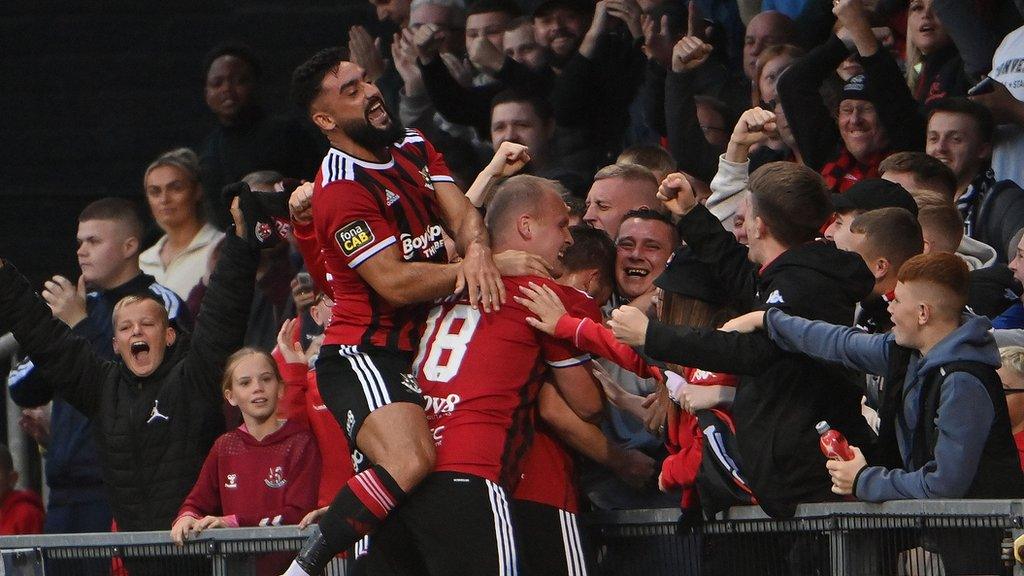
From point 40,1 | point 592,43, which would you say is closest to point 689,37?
point 592,43

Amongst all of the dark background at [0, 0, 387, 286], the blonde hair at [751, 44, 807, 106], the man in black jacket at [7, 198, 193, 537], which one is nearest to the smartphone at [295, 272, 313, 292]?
the man in black jacket at [7, 198, 193, 537]

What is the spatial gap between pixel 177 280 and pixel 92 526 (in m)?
1.72

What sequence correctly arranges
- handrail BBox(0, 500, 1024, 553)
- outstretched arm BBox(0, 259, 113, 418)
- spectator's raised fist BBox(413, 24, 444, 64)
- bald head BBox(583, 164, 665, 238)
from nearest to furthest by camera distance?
handrail BBox(0, 500, 1024, 553), bald head BBox(583, 164, 665, 238), outstretched arm BBox(0, 259, 113, 418), spectator's raised fist BBox(413, 24, 444, 64)

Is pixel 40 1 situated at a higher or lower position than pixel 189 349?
higher

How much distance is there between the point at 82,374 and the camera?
666 centimetres

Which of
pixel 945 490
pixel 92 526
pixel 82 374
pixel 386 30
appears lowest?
pixel 945 490

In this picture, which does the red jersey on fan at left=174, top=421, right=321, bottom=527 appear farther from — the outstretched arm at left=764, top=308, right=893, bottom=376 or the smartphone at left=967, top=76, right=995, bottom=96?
the smartphone at left=967, top=76, right=995, bottom=96

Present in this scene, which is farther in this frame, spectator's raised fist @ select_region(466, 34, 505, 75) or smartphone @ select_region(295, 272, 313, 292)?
spectator's raised fist @ select_region(466, 34, 505, 75)

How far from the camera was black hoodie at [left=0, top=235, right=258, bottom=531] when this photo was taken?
20.9ft

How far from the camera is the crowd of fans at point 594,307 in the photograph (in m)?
4.65

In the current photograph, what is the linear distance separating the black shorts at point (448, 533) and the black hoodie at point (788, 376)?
664mm

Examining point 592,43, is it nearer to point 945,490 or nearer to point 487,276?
point 487,276

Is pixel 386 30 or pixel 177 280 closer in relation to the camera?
pixel 177 280

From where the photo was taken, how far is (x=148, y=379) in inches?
258
